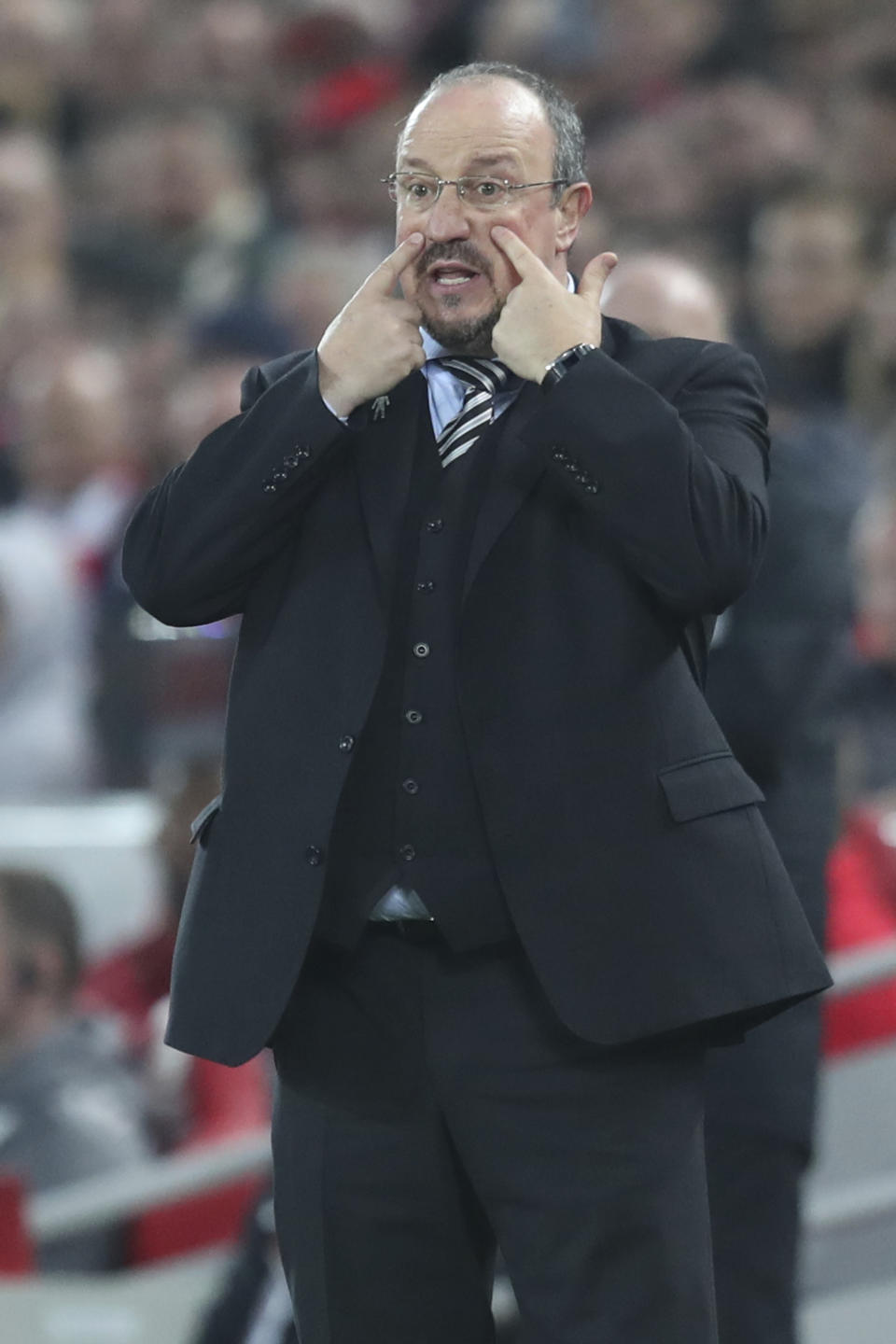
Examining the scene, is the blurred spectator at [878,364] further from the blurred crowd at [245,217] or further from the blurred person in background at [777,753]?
the blurred person in background at [777,753]

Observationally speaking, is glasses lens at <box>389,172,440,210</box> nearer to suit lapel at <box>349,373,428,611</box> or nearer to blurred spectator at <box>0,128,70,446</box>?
suit lapel at <box>349,373,428,611</box>

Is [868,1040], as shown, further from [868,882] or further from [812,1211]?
[812,1211]

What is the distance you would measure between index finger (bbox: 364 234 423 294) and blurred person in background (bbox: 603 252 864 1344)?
83cm

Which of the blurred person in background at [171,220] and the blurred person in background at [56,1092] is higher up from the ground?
the blurred person in background at [171,220]

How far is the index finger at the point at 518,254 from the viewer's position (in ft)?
6.57

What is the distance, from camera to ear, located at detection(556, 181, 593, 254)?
6.98 feet

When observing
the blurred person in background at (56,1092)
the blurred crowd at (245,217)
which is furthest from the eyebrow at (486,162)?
the blurred person in background at (56,1092)

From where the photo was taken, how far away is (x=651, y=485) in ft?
6.29

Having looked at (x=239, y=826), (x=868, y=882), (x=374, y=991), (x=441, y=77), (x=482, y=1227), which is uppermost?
(x=441, y=77)

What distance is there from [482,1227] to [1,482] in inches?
170

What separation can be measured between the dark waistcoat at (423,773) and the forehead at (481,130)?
27 centimetres

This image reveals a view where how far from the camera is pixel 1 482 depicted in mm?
6090

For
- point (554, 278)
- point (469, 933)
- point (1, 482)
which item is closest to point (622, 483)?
point (554, 278)

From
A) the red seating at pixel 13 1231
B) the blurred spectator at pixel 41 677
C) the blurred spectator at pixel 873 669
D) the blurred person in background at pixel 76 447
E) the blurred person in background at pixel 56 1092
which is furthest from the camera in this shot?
the blurred person in background at pixel 76 447
